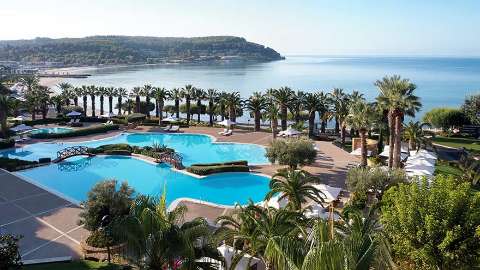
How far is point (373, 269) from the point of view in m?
8.65

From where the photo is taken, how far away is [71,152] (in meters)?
43.7

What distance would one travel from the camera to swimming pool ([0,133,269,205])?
33.5 meters

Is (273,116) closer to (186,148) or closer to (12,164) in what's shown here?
(186,148)

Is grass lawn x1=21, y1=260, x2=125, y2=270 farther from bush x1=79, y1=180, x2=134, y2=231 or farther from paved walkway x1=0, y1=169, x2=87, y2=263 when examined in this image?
bush x1=79, y1=180, x2=134, y2=231

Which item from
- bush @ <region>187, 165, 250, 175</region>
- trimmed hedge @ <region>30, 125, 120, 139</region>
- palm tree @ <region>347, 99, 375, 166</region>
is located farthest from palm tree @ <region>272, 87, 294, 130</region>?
trimmed hedge @ <region>30, 125, 120, 139</region>

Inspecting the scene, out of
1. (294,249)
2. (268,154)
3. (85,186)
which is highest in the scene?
(294,249)

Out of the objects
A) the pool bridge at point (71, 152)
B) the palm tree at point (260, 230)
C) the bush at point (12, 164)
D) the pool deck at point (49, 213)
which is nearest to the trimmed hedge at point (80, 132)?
the pool bridge at point (71, 152)

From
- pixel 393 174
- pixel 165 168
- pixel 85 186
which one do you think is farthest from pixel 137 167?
pixel 393 174

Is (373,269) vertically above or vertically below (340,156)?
above

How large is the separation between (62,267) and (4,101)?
120ft

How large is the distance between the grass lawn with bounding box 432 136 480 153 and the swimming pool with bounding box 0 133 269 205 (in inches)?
826

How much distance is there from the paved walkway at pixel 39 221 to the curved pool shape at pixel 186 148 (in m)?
14.2

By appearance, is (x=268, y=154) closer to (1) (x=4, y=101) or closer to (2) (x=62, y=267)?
(2) (x=62, y=267)

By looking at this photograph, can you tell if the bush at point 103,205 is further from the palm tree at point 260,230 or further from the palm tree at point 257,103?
the palm tree at point 257,103
